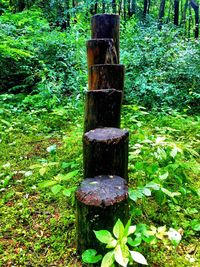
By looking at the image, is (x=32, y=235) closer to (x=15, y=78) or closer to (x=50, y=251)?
(x=50, y=251)

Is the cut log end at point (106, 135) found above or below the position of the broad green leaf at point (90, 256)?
above

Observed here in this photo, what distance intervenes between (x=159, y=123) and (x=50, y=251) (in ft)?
10.2

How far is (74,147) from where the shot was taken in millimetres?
3592

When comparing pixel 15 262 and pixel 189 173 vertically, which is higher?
pixel 189 173

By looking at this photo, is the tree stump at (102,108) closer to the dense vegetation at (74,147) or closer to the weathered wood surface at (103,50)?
the dense vegetation at (74,147)

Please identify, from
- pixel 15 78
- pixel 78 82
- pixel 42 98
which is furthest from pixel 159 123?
pixel 15 78

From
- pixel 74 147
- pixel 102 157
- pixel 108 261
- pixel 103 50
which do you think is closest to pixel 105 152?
pixel 102 157

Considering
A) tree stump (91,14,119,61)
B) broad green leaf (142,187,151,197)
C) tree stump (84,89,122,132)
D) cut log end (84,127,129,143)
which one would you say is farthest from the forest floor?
tree stump (91,14,119,61)

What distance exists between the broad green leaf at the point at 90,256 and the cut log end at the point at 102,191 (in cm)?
32

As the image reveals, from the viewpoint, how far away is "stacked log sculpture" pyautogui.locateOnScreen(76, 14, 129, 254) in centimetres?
170

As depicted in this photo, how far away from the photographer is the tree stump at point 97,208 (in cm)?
168

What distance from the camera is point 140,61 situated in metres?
6.29

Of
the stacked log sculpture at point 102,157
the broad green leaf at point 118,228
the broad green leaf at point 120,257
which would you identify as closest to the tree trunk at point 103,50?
the stacked log sculpture at point 102,157

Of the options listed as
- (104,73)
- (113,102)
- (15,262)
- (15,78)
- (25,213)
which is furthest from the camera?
(15,78)
